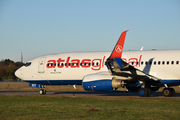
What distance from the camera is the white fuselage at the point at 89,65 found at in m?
22.8

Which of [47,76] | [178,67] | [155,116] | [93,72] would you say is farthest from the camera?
[47,76]

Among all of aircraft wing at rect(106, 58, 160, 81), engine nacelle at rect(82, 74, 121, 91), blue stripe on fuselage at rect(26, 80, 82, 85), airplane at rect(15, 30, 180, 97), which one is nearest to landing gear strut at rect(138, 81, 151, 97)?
airplane at rect(15, 30, 180, 97)

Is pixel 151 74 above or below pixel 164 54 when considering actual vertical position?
below

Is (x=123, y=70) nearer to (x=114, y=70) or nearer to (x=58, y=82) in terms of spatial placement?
(x=114, y=70)

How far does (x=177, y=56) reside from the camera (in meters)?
22.7

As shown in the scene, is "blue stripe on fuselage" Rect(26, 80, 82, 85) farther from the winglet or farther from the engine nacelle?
the winglet

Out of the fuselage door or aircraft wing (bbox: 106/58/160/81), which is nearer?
aircraft wing (bbox: 106/58/160/81)

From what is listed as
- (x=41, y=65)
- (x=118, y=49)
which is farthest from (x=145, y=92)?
(x=41, y=65)

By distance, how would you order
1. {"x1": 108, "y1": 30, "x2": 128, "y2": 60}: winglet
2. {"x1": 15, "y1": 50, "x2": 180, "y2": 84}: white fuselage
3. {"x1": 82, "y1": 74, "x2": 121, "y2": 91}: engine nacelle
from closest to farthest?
1. {"x1": 108, "y1": 30, "x2": 128, "y2": 60}: winglet
2. {"x1": 82, "y1": 74, "x2": 121, "y2": 91}: engine nacelle
3. {"x1": 15, "y1": 50, "x2": 180, "y2": 84}: white fuselage

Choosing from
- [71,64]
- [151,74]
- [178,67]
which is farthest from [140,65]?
[71,64]

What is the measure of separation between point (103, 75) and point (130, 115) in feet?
33.9

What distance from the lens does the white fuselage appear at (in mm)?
22781

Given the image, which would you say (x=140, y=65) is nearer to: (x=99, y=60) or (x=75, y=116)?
(x=99, y=60)

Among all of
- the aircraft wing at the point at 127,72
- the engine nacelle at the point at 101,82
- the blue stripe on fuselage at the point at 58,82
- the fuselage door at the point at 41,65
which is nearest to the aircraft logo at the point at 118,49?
the aircraft wing at the point at 127,72
